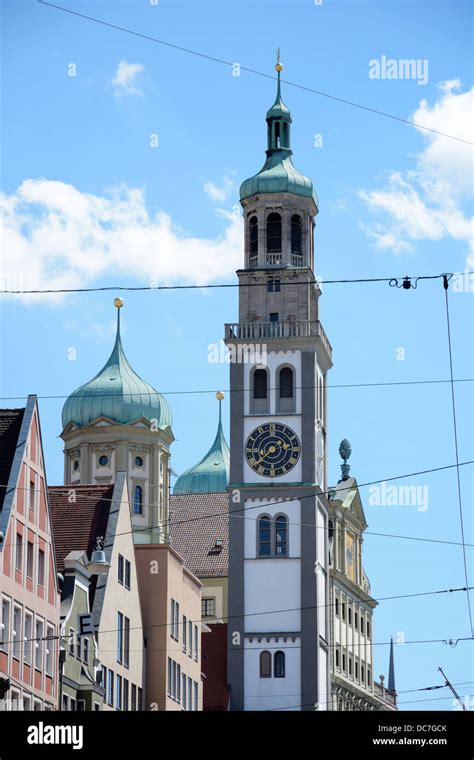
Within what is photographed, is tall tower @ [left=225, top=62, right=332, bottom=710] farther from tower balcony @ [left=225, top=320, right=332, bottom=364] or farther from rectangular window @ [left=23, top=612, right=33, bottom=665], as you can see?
rectangular window @ [left=23, top=612, right=33, bottom=665]

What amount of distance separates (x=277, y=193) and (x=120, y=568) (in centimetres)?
4408

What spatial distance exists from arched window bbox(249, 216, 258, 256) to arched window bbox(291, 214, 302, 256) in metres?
1.90

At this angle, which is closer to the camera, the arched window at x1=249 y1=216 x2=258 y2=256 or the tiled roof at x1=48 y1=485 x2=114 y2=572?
the tiled roof at x1=48 y1=485 x2=114 y2=572

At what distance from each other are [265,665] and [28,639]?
149 feet

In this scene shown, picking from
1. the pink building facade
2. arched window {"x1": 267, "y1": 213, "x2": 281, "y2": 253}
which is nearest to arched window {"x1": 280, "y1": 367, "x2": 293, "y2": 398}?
arched window {"x1": 267, "y1": 213, "x2": 281, "y2": 253}

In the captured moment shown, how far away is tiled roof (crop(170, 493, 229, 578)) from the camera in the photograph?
117 m

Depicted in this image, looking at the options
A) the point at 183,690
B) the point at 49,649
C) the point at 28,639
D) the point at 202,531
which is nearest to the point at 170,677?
the point at 183,690

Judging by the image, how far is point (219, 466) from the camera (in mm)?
134750

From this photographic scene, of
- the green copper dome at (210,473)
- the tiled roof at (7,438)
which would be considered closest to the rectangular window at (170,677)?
the tiled roof at (7,438)

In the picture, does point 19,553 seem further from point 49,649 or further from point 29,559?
point 49,649

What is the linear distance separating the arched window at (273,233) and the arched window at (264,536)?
14.8m

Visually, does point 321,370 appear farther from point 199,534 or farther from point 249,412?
point 199,534

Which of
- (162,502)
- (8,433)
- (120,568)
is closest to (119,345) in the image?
(162,502)

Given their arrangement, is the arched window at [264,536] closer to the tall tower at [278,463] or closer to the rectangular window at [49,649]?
the tall tower at [278,463]
